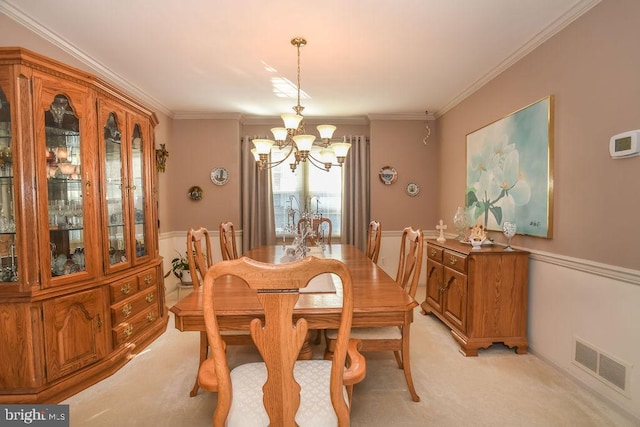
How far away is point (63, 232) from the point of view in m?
2.16

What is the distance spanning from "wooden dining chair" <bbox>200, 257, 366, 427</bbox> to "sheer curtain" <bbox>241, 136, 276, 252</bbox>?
3.71 m

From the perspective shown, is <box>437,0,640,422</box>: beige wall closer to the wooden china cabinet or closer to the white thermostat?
the white thermostat

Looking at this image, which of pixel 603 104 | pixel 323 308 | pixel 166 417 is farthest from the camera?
pixel 603 104

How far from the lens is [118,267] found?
8.27ft

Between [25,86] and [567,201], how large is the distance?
11.9ft

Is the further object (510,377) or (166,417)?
(510,377)

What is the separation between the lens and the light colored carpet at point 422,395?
6.02 feet

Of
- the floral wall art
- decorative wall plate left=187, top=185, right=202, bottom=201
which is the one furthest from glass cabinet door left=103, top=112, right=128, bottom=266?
the floral wall art

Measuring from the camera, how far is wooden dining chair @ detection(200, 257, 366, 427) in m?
1.00

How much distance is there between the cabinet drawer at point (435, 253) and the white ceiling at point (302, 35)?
1829 mm

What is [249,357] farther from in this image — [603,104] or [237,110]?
[237,110]

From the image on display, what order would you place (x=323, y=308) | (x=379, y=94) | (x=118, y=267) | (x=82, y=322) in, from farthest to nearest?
(x=379, y=94)
(x=118, y=267)
(x=82, y=322)
(x=323, y=308)

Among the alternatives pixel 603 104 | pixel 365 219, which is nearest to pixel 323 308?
pixel 603 104

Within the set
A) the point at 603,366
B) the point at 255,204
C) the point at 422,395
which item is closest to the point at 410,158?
the point at 255,204
